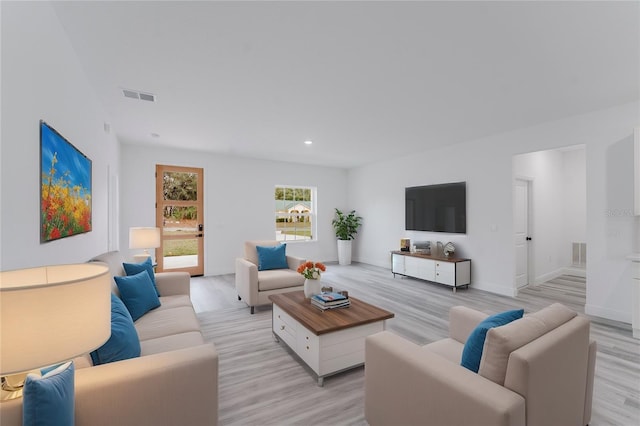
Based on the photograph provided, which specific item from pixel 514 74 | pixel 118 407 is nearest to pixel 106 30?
pixel 118 407

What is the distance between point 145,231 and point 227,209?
2463 mm

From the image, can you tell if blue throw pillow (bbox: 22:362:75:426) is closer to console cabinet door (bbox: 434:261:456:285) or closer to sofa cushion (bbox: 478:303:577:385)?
sofa cushion (bbox: 478:303:577:385)

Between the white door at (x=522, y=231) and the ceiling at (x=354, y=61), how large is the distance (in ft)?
4.72

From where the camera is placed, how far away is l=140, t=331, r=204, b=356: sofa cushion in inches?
72.0

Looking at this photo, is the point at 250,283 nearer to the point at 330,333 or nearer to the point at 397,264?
the point at 330,333

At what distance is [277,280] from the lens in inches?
152

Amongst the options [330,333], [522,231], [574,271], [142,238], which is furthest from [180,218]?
[574,271]

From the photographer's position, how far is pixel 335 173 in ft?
25.7

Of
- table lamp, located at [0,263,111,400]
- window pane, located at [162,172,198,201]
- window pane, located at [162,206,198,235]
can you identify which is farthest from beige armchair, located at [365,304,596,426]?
window pane, located at [162,172,198,201]

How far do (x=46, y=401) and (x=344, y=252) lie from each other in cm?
658

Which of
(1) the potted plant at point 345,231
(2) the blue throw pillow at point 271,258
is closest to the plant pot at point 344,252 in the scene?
(1) the potted plant at point 345,231

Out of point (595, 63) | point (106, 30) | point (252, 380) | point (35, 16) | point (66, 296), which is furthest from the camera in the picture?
point (595, 63)

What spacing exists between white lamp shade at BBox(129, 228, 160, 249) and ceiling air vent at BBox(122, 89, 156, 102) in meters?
1.66

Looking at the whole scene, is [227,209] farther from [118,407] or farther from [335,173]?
[118,407]
